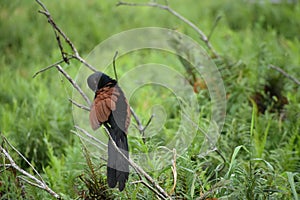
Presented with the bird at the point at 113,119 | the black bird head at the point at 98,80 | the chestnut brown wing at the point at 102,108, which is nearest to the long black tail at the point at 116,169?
the bird at the point at 113,119

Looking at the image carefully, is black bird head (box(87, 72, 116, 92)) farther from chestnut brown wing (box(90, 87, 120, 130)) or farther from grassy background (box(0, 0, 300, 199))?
grassy background (box(0, 0, 300, 199))

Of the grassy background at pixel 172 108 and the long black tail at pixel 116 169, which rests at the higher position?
the grassy background at pixel 172 108

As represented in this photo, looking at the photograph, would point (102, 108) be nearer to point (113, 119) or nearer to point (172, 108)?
point (113, 119)

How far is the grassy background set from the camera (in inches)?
82.2

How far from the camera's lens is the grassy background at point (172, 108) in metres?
2.09

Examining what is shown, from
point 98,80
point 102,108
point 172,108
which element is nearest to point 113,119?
point 102,108

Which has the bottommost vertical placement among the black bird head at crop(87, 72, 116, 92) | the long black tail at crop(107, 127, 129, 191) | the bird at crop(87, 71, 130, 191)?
the long black tail at crop(107, 127, 129, 191)

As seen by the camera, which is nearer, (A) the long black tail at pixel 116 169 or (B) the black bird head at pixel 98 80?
(A) the long black tail at pixel 116 169

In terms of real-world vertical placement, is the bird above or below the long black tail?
above

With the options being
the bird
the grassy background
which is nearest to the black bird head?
the bird

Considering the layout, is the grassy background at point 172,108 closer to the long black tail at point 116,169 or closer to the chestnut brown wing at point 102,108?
the long black tail at point 116,169

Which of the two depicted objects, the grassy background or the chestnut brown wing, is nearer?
the chestnut brown wing

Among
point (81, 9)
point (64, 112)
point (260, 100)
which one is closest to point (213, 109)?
point (260, 100)

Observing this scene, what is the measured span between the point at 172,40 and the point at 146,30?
5.58 ft
